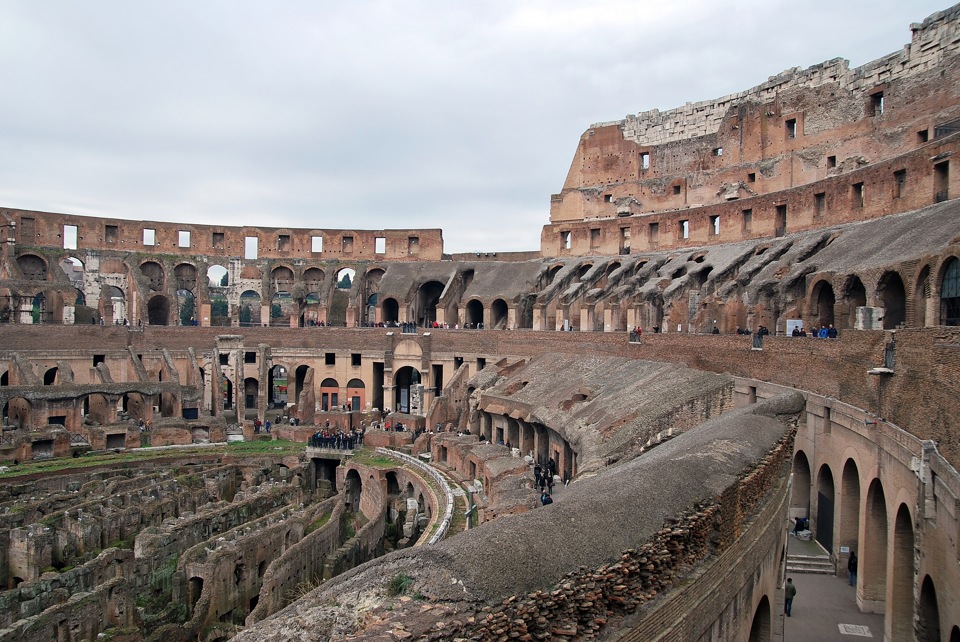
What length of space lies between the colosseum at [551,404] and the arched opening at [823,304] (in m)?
0.14

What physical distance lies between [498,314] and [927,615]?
3229 centimetres

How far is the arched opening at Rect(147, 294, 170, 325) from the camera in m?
43.2

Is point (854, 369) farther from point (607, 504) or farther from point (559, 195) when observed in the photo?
point (559, 195)

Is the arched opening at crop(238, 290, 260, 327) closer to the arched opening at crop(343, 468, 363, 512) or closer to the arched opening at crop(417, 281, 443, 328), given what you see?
the arched opening at crop(417, 281, 443, 328)

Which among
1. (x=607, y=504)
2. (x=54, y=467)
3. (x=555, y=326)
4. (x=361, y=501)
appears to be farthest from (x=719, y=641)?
(x=555, y=326)

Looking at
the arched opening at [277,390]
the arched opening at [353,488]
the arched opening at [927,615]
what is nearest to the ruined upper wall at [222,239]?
the arched opening at [277,390]

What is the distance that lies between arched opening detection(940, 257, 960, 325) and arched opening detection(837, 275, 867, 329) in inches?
177

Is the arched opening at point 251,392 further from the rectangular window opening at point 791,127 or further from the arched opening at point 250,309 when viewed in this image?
the rectangular window opening at point 791,127

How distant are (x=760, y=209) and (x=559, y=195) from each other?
16740 mm

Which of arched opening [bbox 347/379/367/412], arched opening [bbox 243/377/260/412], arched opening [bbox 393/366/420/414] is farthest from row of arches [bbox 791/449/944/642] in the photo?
arched opening [bbox 243/377/260/412]

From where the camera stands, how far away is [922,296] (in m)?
17.3

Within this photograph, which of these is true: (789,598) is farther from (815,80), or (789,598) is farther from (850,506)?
(815,80)

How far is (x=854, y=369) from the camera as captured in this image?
15.3 meters

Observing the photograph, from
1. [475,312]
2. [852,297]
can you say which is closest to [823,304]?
[852,297]
